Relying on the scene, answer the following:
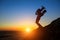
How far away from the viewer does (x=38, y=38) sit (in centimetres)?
1823

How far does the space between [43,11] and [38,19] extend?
1.01 metres

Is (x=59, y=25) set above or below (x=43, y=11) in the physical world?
below

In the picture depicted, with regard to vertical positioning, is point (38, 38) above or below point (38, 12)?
below

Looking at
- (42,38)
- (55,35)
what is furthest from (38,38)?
(55,35)

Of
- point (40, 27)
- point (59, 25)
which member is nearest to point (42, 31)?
point (40, 27)

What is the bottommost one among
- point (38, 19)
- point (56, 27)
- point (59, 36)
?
point (59, 36)

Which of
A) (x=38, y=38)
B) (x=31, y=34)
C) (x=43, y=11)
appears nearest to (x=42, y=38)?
(x=38, y=38)

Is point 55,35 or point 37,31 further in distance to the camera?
point 37,31

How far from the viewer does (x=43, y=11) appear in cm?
1791

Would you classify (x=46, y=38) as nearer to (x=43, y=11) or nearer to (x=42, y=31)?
(x=42, y=31)

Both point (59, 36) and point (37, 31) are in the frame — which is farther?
point (37, 31)

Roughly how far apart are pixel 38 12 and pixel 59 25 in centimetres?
265

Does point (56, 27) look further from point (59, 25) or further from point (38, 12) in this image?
point (38, 12)

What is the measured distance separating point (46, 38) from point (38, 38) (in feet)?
3.07
